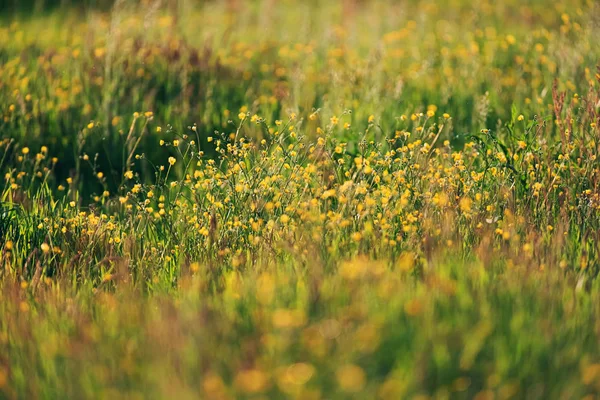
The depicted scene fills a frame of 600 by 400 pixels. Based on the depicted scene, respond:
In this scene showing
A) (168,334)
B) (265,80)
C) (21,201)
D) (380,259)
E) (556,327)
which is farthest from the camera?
(265,80)

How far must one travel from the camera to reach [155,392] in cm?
206

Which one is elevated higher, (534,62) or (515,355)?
(534,62)

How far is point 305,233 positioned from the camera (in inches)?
125

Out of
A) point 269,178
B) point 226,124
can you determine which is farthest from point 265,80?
point 269,178

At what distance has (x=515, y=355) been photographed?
87.7 inches

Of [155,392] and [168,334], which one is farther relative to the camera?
[168,334]

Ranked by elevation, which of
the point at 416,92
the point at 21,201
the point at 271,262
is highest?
the point at 416,92

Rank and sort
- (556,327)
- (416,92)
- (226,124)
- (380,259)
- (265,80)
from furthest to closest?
(265,80)
(416,92)
(226,124)
(380,259)
(556,327)

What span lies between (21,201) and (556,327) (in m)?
3.20

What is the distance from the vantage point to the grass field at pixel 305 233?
2170mm

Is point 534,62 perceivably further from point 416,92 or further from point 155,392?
point 155,392

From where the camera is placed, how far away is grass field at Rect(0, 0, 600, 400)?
2170 mm

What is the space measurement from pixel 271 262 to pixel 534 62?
3734 millimetres

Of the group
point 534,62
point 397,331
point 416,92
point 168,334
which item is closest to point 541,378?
point 397,331
